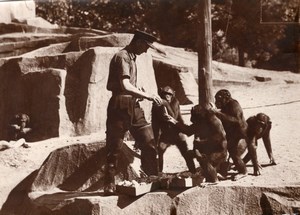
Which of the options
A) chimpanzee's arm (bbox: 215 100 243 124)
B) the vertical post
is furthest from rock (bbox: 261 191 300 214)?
the vertical post

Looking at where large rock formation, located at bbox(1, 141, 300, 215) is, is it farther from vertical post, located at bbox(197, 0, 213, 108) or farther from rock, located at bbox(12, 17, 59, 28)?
rock, located at bbox(12, 17, 59, 28)

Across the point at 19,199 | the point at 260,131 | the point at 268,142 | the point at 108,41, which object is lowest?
the point at 19,199

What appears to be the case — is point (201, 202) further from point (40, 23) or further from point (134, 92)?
point (40, 23)

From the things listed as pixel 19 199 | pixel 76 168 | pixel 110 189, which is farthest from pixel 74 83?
Answer: pixel 110 189

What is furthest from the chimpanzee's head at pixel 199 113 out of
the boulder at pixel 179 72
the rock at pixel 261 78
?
the rock at pixel 261 78

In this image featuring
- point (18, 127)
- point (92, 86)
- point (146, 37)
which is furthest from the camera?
point (92, 86)

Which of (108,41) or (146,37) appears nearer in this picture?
(146,37)

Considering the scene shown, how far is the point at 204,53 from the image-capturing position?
4973mm

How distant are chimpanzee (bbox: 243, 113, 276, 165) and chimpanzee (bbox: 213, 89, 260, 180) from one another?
0.05 meters

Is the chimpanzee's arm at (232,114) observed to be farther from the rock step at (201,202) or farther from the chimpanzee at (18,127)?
the chimpanzee at (18,127)

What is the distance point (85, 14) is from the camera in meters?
6.28

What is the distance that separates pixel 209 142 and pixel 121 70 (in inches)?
40.3

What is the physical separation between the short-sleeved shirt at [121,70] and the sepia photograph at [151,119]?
0.01 metres

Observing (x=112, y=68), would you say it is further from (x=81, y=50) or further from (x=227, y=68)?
(x=227, y=68)
